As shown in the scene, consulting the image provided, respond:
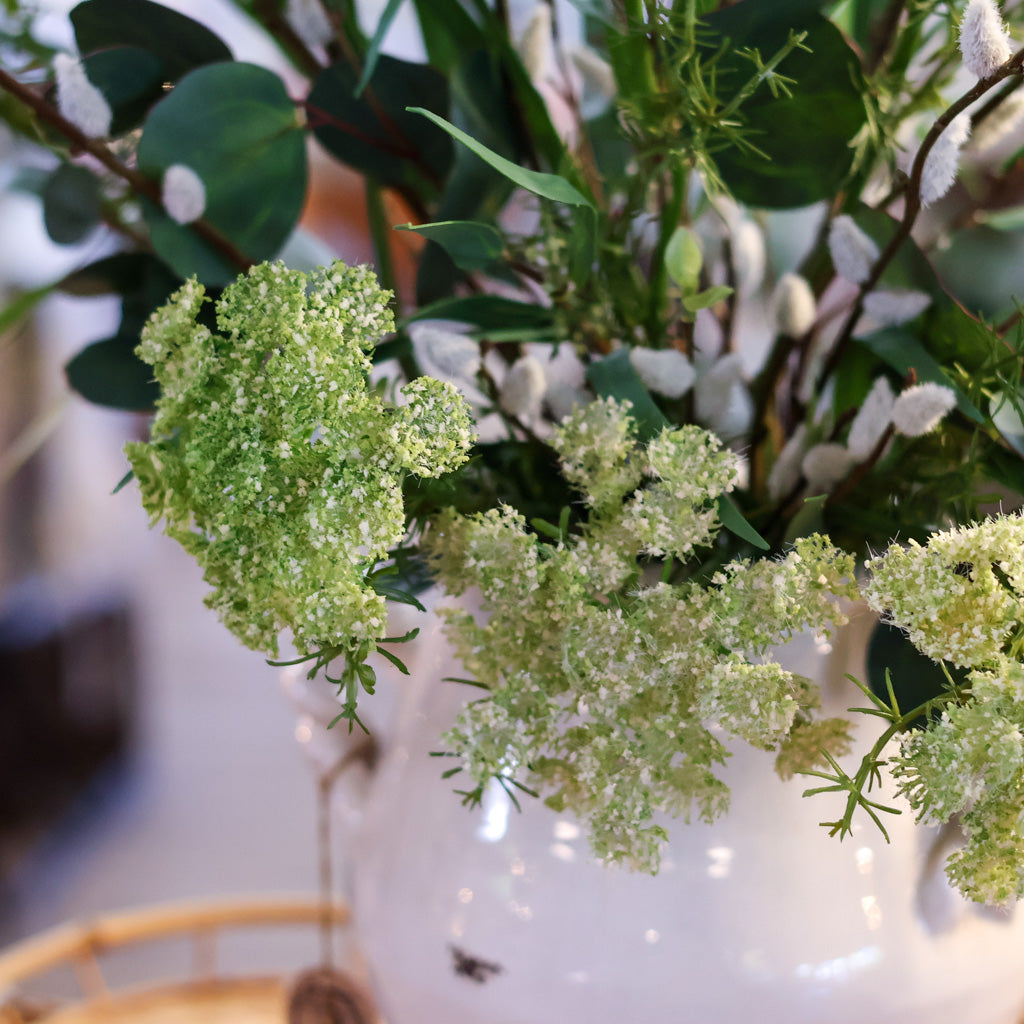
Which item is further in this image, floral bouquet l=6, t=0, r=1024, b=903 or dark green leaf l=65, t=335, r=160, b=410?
dark green leaf l=65, t=335, r=160, b=410

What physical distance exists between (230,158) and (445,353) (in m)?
0.12

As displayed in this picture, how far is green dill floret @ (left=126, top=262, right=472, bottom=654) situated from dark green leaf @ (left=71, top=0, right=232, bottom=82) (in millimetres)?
168

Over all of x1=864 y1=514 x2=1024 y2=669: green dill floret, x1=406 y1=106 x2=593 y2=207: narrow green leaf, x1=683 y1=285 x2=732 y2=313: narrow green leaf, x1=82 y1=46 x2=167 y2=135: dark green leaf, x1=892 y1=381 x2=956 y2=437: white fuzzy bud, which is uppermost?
x1=82 y1=46 x2=167 y2=135: dark green leaf

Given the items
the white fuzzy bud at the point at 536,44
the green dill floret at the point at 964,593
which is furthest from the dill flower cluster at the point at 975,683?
the white fuzzy bud at the point at 536,44

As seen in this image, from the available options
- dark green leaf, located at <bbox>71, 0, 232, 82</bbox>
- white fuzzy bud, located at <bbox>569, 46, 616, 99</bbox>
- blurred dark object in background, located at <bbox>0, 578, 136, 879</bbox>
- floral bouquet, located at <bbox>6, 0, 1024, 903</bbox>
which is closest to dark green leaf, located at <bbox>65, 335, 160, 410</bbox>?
floral bouquet, located at <bbox>6, 0, 1024, 903</bbox>

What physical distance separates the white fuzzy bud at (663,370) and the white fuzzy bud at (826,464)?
52 mm

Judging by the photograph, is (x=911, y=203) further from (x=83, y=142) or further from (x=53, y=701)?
(x=53, y=701)

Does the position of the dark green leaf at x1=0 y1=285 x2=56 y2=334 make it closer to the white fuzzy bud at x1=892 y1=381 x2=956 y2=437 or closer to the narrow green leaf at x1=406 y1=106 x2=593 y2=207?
the narrow green leaf at x1=406 y1=106 x2=593 y2=207

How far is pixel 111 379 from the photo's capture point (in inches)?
14.9

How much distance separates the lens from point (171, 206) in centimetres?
32

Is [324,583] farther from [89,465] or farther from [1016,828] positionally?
[89,465]

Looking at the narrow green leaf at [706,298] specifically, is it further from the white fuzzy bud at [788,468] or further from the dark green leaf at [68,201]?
the dark green leaf at [68,201]

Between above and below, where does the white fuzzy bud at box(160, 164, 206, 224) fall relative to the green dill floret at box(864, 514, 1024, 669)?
above

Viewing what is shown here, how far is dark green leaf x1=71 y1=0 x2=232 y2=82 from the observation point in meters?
0.31
